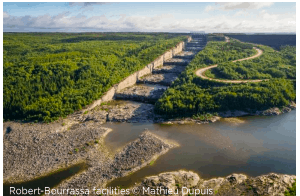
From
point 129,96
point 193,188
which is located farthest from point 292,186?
point 129,96

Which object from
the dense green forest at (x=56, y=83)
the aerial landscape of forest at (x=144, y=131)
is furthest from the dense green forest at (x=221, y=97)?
the dense green forest at (x=56, y=83)

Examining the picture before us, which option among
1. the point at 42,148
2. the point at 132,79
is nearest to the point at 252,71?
→ the point at 132,79

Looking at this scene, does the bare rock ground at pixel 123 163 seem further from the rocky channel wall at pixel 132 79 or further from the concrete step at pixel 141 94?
the concrete step at pixel 141 94

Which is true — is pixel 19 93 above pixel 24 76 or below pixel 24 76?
below

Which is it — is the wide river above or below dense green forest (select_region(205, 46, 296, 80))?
below

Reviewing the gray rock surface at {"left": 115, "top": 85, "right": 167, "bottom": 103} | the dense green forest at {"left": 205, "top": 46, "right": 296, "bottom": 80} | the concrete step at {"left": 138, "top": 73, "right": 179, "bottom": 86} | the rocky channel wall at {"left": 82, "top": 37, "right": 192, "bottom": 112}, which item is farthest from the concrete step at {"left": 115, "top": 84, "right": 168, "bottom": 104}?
the dense green forest at {"left": 205, "top": 46, "right": 296, "bottom": 80}

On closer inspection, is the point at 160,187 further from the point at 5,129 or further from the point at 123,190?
the point at 5,129

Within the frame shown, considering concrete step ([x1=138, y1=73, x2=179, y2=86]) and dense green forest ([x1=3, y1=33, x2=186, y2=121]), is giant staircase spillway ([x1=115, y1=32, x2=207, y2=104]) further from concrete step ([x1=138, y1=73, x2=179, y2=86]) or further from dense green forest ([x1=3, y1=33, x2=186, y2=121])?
dense green forest ([x1=3, y1=33, x2=186, y2=121])
